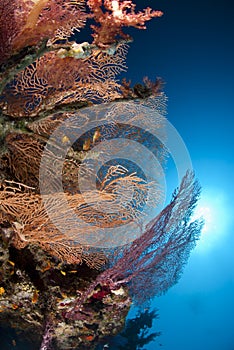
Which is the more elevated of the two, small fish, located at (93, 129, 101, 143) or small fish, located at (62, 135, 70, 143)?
small fish, located at (93, 129, 101, 143)

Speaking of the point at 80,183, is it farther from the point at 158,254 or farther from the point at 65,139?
the point at 158,254

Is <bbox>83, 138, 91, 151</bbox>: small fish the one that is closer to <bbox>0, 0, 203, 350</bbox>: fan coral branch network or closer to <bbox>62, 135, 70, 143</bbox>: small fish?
<bbox>0, 0, 203, 350</bbox>: fan coral branch network

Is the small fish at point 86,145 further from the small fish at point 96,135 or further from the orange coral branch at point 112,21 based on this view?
the orange coral branch at point 112,21

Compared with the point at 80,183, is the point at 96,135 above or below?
above

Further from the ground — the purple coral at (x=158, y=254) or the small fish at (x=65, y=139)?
the small fish at (x=65, y=139)

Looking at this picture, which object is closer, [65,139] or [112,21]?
[112,21]

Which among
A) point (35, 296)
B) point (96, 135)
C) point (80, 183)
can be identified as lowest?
point (35, 296)

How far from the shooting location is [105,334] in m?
5.30

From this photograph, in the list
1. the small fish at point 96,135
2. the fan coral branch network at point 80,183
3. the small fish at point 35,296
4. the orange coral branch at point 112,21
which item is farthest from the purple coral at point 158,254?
the orange coral branch at point 112,21

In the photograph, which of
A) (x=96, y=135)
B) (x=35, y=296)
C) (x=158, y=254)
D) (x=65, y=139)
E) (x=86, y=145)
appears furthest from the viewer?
(x=158, y=254)

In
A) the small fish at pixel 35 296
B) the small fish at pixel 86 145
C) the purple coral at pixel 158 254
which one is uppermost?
the small fish at pixel 86 145

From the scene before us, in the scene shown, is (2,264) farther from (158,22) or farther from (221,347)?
(221,347)

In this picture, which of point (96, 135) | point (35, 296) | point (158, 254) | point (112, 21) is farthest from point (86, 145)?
point (35, 296)

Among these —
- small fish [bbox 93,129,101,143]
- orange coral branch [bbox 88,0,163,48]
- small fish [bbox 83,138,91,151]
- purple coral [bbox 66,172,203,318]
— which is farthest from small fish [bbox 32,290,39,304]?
orange coral branch [bbox 88,0,163,48]
